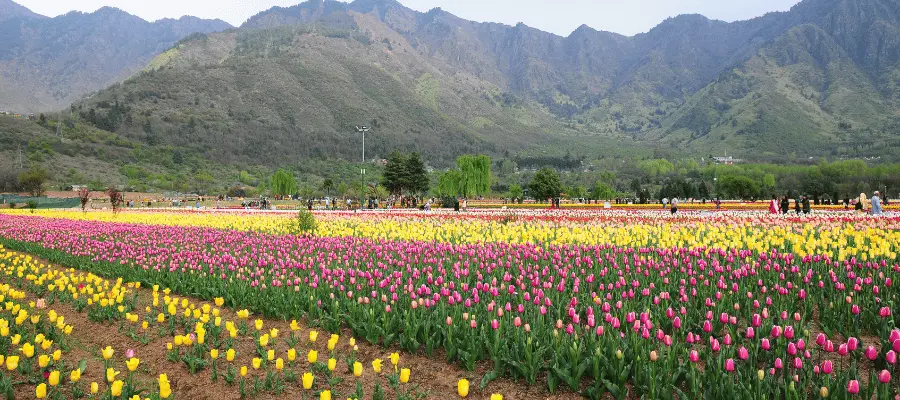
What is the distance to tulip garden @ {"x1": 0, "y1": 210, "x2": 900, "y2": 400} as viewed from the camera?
436cm

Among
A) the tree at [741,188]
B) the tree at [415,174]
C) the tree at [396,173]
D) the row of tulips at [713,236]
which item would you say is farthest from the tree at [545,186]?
the row of tulips at [713,236]

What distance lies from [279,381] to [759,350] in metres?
4.15

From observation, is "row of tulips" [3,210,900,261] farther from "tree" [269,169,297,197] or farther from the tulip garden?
"tree" [269,169,297,197]

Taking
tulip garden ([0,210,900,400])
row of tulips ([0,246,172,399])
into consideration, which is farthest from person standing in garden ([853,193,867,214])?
row of tulips ([0,246,172,399])

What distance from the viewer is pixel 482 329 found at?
5172 millimetres

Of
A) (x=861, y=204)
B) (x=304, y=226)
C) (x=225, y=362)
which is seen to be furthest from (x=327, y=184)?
(x=225, y=362)

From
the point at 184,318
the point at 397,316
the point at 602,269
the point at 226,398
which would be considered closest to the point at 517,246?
the point at 602,269

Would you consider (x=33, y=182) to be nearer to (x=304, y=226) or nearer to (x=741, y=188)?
(x=304, y=226)

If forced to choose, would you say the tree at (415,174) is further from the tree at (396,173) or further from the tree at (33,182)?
the tree at (33,182)

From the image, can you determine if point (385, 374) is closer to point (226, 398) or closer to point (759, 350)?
Answer: point (226, 398)

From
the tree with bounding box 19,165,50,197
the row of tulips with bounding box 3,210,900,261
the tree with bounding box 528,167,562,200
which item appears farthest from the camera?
the tree with bounding box 528,167,562,200

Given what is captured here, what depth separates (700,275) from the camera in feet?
24.2

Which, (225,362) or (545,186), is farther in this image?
(545,186)

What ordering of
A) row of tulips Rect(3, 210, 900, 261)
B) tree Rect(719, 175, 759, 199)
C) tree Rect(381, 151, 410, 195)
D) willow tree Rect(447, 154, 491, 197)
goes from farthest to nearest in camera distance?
tree Rect(719, 175, 759, 199) < tree Rect(381, 151, 410, 195) < willow tree Rect(447, 154, 491, 197) < row of tulips Rect(3, 210, 900, 261)
